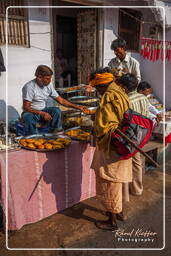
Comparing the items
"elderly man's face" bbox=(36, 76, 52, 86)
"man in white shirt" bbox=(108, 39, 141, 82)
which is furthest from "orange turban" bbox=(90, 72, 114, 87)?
"man in white shirt" bbox=(108, 39, 141, 82)

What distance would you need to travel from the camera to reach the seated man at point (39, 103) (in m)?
3.60

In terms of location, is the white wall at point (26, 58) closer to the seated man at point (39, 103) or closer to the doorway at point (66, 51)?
the seated man at point (39, 103)

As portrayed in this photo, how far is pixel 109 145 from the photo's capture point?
2.50 m

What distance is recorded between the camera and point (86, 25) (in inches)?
265

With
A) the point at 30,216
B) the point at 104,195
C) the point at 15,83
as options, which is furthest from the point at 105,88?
the point at 15,83

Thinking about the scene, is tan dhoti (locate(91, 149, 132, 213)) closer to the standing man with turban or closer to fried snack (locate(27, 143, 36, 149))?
the standing man with turban

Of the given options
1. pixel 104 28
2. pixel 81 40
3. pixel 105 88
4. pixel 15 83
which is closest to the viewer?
pixel 105 88

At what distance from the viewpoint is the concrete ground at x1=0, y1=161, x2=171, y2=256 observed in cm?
257

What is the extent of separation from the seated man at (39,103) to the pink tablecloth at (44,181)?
858 millimetres

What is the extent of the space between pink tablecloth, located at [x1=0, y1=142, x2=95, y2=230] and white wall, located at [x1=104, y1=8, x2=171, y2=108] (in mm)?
4439

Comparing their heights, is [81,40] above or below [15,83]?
above

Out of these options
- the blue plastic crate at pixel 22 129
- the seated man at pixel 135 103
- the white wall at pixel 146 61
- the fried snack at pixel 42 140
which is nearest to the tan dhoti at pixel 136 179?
the seated man at pixel 135 103

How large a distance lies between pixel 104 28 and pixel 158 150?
376 centimetres

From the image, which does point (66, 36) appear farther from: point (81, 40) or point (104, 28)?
point (104, 28)
